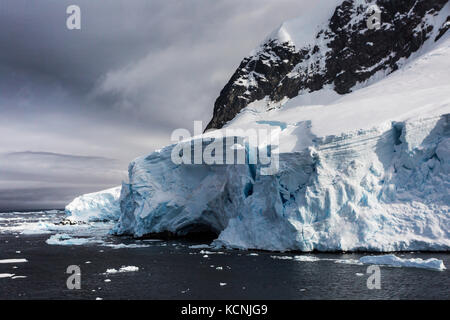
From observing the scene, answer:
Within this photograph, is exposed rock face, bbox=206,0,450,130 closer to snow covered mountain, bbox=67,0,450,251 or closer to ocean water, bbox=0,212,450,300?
snow covered mountain, bbox=67,0,450,251

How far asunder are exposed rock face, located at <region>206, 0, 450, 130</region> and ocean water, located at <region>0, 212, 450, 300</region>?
111ft

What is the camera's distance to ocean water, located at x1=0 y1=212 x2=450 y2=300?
37.3 ft

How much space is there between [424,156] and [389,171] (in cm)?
176

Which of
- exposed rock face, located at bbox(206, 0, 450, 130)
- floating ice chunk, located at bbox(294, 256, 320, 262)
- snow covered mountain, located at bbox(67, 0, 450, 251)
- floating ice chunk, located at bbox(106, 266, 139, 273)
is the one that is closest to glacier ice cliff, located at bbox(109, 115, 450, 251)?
snow covered mountain, located at bbox(67, 0, 450, 251)

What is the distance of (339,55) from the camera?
49.0 m

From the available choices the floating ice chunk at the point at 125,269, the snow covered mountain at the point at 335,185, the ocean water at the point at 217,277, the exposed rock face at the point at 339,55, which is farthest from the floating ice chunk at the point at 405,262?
the exposed rock face at the point at 339,55

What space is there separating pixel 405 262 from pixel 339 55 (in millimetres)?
39462

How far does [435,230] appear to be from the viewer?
16.9 metres

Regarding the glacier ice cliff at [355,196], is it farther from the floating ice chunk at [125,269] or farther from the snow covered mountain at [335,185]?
the floating ice chunk at [125,269]

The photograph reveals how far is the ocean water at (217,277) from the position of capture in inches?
448

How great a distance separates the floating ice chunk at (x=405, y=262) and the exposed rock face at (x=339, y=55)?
32.5m

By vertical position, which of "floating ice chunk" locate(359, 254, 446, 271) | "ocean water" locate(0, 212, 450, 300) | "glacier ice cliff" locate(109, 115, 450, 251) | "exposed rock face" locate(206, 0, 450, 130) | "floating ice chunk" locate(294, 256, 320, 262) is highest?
"exposed rock face" locate(206, 0, 450, 130)

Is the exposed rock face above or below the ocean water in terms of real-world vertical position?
above
